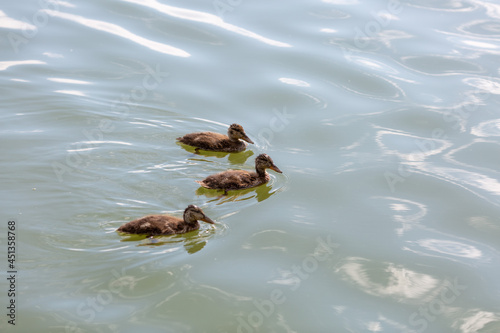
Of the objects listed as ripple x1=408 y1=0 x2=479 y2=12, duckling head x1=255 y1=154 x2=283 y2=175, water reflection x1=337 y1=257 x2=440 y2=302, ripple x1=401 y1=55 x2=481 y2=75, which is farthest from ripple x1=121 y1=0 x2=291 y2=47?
water reflection x1=337 y1=257 x2=440 y2=302

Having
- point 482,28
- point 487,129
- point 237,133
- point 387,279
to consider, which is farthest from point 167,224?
point 482,28

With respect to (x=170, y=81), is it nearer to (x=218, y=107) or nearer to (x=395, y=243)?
(x=218, y=107)

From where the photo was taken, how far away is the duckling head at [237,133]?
9.66m

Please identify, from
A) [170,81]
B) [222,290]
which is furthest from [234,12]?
[222,290]

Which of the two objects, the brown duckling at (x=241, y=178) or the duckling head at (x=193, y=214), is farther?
the brown duckling at (x=241, y=178)

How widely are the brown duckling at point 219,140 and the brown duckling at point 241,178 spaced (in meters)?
0.70

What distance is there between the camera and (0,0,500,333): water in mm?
6730

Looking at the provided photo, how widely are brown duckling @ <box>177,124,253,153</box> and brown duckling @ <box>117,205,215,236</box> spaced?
1.91 metres

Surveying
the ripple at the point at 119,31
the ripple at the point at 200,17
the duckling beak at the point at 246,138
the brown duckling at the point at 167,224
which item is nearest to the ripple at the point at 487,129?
the duckling beak at the point at 246,138

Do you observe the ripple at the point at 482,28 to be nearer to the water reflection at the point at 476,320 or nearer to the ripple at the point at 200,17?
the ripple at the point at 200,17

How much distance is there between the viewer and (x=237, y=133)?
967 cm

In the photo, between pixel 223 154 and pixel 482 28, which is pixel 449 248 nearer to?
pixel 223 154

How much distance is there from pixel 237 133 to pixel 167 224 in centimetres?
238

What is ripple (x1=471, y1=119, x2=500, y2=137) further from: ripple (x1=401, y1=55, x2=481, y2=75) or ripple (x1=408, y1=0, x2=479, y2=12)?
ripple (x1=408, y1=0, x2=479, y2=12)
